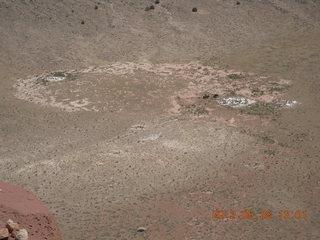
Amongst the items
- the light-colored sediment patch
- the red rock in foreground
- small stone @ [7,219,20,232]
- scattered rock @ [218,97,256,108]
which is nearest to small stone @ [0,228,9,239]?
small stone @ [7,219,20,232]

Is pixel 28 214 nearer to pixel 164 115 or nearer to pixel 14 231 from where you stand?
pixel 14 231

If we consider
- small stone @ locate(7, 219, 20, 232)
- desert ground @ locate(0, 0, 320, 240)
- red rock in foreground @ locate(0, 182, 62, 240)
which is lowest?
desert ground @ locate(0, 0, 320, 240)

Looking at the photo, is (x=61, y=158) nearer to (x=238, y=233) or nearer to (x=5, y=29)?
(x=238, y=233)

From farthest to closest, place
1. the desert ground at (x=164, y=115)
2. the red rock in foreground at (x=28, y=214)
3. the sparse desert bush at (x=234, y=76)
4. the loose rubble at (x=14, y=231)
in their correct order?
the sparse desert bush at (x=234, y=76) → the desert ground at (x=164, y=115) → the red rock in foreground at (x=28, y=214) → the loose rubble at (x=14, y=231)

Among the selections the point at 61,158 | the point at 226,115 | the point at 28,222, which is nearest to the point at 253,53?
the point at 226,115
